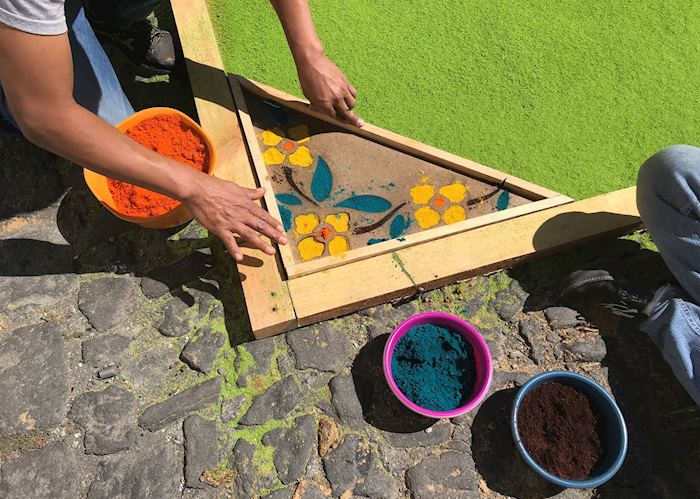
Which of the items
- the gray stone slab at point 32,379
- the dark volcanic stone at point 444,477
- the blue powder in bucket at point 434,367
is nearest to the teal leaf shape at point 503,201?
the blue powder in bucket at point 434,367

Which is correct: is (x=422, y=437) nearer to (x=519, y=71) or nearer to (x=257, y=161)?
(x=257, y=161)

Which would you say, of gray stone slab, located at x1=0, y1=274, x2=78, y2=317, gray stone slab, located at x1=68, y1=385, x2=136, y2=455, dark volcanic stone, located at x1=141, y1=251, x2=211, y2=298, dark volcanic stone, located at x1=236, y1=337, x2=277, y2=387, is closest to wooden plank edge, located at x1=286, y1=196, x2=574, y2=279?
dark volcanic stone, located at x1=236, y1=337, x2=277, y2=387

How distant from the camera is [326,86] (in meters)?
1.67

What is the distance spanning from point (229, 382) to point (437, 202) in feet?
3.10

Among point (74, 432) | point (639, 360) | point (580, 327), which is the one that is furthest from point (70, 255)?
point (639, 360)

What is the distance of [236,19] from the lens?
215 centimetres

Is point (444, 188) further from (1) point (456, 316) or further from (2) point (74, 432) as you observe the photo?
(2) point (74, 432)

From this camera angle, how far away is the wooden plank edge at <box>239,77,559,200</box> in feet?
6.14

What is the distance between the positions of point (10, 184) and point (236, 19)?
1.09m

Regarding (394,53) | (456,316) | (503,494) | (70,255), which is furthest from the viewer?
(394,53)

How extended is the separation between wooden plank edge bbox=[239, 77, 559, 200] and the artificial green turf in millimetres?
92

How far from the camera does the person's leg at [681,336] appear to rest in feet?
4.99

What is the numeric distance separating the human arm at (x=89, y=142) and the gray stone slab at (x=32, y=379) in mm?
742

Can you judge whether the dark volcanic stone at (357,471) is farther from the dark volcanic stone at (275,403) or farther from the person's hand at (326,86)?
the person's hand at (326,86)
